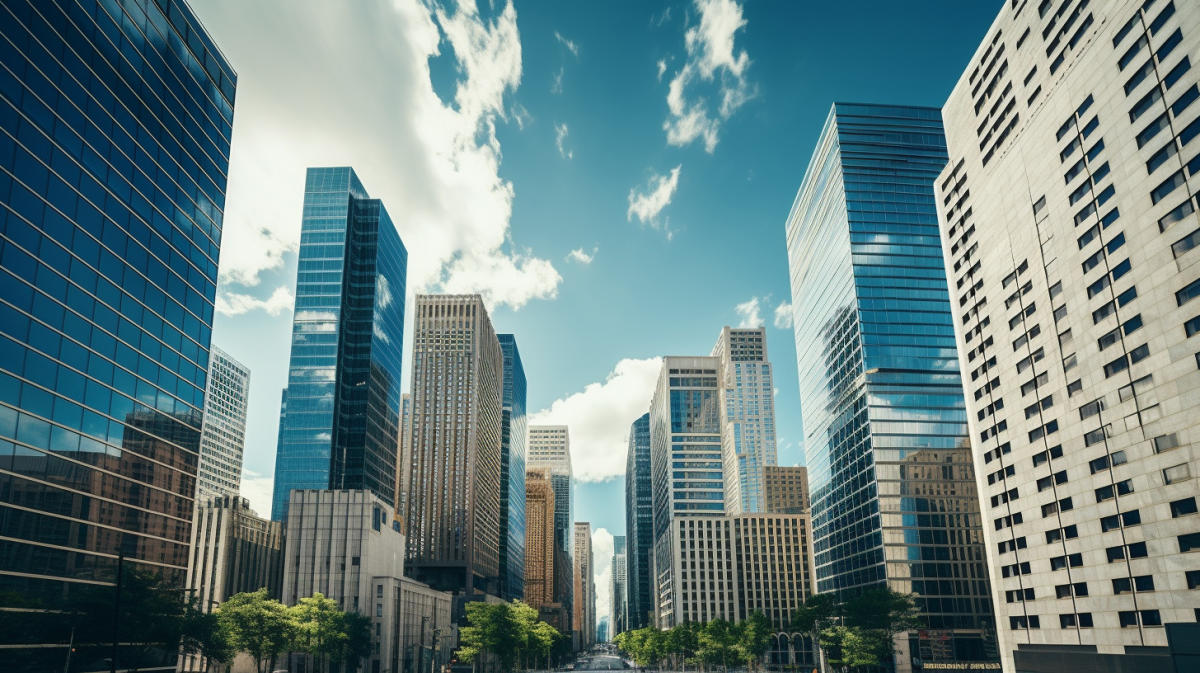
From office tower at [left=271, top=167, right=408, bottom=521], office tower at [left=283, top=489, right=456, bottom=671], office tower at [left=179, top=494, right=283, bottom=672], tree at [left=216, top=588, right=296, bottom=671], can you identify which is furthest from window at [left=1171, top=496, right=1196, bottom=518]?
office tower at [left=271, top=167, right=408, bottom=521]

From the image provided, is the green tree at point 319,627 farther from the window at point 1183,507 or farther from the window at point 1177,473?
Result: the window at point 1177,473

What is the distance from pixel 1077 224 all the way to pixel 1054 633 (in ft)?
128

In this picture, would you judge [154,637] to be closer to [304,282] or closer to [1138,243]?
[1138,243]

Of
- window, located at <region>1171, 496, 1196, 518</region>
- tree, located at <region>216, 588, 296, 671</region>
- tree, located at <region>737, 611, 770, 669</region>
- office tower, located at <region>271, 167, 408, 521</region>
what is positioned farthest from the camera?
office tower, located at <region>271, 167, 408, 521</region>

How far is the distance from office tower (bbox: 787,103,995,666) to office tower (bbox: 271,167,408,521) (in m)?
101

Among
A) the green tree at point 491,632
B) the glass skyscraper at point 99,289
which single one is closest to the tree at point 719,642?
the green tree at point 491,632

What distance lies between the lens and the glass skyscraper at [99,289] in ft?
161

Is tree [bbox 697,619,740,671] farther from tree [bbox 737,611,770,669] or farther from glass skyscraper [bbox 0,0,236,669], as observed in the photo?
glass skyscraper [bbox 0,0,236,669]

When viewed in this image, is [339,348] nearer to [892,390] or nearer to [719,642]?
[719,642]

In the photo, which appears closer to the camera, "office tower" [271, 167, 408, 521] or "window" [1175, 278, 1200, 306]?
"window" [1175, 278, 1200, 306]

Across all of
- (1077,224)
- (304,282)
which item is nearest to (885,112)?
(1077,224)

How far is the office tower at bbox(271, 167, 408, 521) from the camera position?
16638 centimetres

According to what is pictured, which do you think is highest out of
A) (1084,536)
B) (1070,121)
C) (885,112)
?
(885,112)

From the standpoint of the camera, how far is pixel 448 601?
158m
